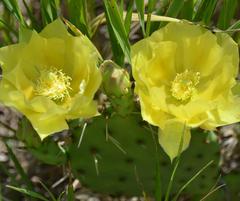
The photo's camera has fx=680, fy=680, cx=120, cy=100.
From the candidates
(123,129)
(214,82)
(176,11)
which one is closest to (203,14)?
(176,11)

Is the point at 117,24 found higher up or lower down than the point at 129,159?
higher up

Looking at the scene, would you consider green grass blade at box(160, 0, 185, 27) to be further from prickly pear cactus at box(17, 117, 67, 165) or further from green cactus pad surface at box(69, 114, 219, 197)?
prickly pear cactus at box(17, 117, 67, 165)

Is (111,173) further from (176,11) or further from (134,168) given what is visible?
Answer: (176,11)

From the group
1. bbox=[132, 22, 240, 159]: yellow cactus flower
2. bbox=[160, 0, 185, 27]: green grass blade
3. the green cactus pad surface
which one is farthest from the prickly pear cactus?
bbox=[160, 0, 185, 27]: green grass blade

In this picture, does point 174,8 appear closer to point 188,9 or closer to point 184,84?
point 188,9

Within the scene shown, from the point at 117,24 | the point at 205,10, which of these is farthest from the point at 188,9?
the point at 117,24

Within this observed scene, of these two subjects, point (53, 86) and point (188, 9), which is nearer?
point (53, 86)

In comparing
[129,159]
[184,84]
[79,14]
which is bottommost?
[129,159]

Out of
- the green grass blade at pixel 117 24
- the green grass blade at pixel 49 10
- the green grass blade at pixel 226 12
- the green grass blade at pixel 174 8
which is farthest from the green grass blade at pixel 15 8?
the green grass blade at pixel 226 12
